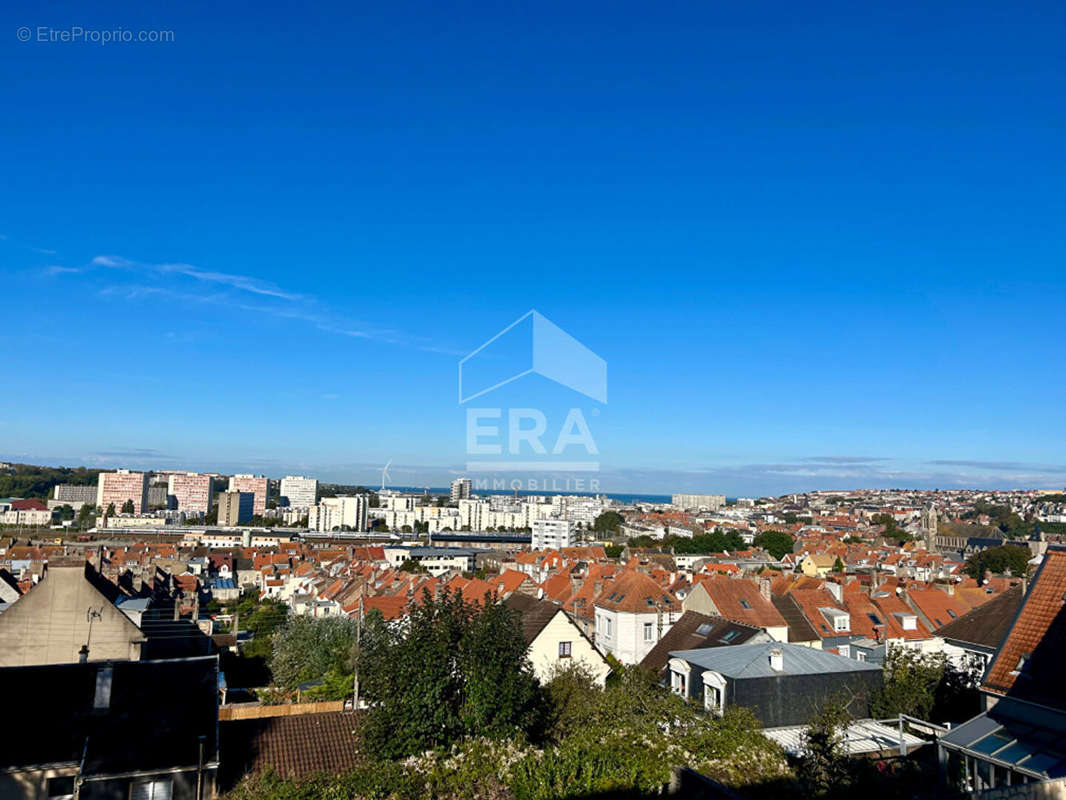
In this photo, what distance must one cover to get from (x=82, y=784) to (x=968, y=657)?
2381 centimetres

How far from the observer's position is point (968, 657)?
23078mm

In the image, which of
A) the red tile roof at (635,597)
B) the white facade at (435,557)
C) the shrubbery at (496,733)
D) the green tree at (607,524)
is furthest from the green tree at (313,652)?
the green tree at (607,524)

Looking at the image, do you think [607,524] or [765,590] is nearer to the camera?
[765,590]

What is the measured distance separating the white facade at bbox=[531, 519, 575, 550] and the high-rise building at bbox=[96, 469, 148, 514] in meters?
99.8

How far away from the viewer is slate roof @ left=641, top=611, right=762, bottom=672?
22906 millimetres

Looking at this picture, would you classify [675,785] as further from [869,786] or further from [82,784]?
[82,784]

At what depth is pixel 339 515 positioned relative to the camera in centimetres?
16638

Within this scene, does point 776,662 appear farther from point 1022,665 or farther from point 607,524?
point 607,524

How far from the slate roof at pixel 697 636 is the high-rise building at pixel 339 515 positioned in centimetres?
14816

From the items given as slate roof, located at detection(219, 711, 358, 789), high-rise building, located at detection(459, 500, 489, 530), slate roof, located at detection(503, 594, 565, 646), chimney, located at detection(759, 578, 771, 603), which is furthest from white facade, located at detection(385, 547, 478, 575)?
high-rise building, located at detection(459, 500, 489, 530)

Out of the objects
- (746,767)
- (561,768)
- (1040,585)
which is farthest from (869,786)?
(1040,585)

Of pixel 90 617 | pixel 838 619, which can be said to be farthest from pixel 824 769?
pixel 838 619

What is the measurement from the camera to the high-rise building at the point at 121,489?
171625 mm

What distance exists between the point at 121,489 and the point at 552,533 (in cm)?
10959
